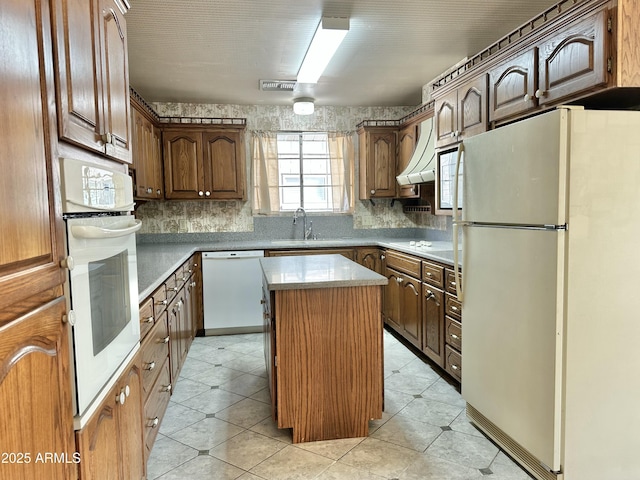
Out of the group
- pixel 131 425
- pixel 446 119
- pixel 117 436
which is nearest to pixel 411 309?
pixel 446 119

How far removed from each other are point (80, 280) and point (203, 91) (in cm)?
371

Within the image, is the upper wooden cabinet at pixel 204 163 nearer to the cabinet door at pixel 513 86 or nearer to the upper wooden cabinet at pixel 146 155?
the upper wooden cabinet at pixel 146 155

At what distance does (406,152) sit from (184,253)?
2.61m

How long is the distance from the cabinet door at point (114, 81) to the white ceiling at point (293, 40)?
1027 mm

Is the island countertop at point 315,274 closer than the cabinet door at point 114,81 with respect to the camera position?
No

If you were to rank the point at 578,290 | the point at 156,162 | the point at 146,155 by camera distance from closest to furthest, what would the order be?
the point at 578,290, the point at 146,155, the point at 156,162

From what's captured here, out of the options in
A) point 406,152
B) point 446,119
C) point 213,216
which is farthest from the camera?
point 213,216

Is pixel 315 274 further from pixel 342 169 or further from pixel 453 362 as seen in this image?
pixel 342 169

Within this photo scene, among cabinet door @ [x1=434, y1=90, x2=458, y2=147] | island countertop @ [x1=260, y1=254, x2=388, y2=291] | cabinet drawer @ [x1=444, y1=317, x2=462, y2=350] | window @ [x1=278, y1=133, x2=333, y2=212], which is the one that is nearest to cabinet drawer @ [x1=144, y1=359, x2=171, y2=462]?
island countertop @ [x1=260, y1=254, x2=388, y2=291]

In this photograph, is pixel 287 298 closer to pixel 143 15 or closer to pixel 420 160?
pixel 143 15

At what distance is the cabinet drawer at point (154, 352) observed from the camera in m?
2.04

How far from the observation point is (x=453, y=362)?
2963 mm

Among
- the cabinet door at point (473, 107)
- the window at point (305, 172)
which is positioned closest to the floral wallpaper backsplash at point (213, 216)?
the window at point (305, 172)

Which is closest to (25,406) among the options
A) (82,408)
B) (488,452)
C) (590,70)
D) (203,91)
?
(82,408)
